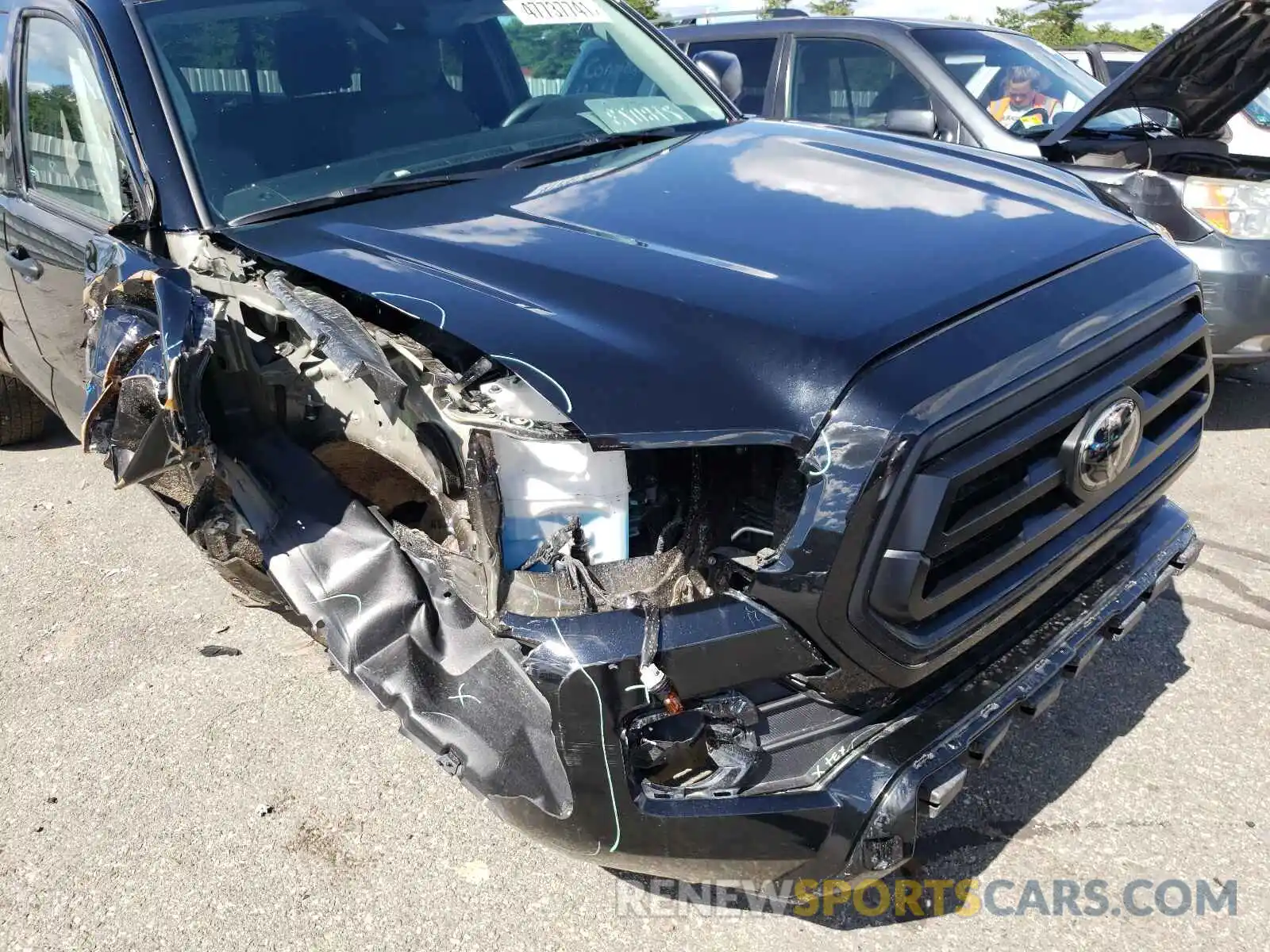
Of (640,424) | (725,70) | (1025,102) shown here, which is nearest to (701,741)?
(640,424)

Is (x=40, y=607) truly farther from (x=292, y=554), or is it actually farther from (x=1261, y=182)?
(x=1261, y=182)

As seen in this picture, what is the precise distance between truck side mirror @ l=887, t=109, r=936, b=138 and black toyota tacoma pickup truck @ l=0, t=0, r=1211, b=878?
1.91 metres

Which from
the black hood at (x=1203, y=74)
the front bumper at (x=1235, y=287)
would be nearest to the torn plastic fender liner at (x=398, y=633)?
the front bumper at (x=1235, y=287)

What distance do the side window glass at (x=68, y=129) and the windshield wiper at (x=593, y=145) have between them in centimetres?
108

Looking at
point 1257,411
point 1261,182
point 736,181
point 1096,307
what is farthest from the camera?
point 1257,411

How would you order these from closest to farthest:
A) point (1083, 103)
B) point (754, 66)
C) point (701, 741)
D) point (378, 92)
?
1. point (701, 741)
2. point (378, 92)
3. point (1083, 103)
4. point (754, 66)

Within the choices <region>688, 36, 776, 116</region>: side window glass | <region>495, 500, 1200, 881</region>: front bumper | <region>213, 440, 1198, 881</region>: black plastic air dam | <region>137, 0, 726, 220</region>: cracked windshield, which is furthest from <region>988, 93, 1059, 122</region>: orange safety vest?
<region>495, 500, 1200, 881</region>: front bumper

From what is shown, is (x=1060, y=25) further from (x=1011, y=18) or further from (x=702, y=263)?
(x=702, y=263)

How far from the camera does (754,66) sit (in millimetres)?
5910

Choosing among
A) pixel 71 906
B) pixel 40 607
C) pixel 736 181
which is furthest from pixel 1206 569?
pixel 40 607

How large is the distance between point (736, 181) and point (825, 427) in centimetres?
111

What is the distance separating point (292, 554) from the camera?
7.86 ft

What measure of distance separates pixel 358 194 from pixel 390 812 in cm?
155

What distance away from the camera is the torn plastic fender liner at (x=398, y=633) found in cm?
190
